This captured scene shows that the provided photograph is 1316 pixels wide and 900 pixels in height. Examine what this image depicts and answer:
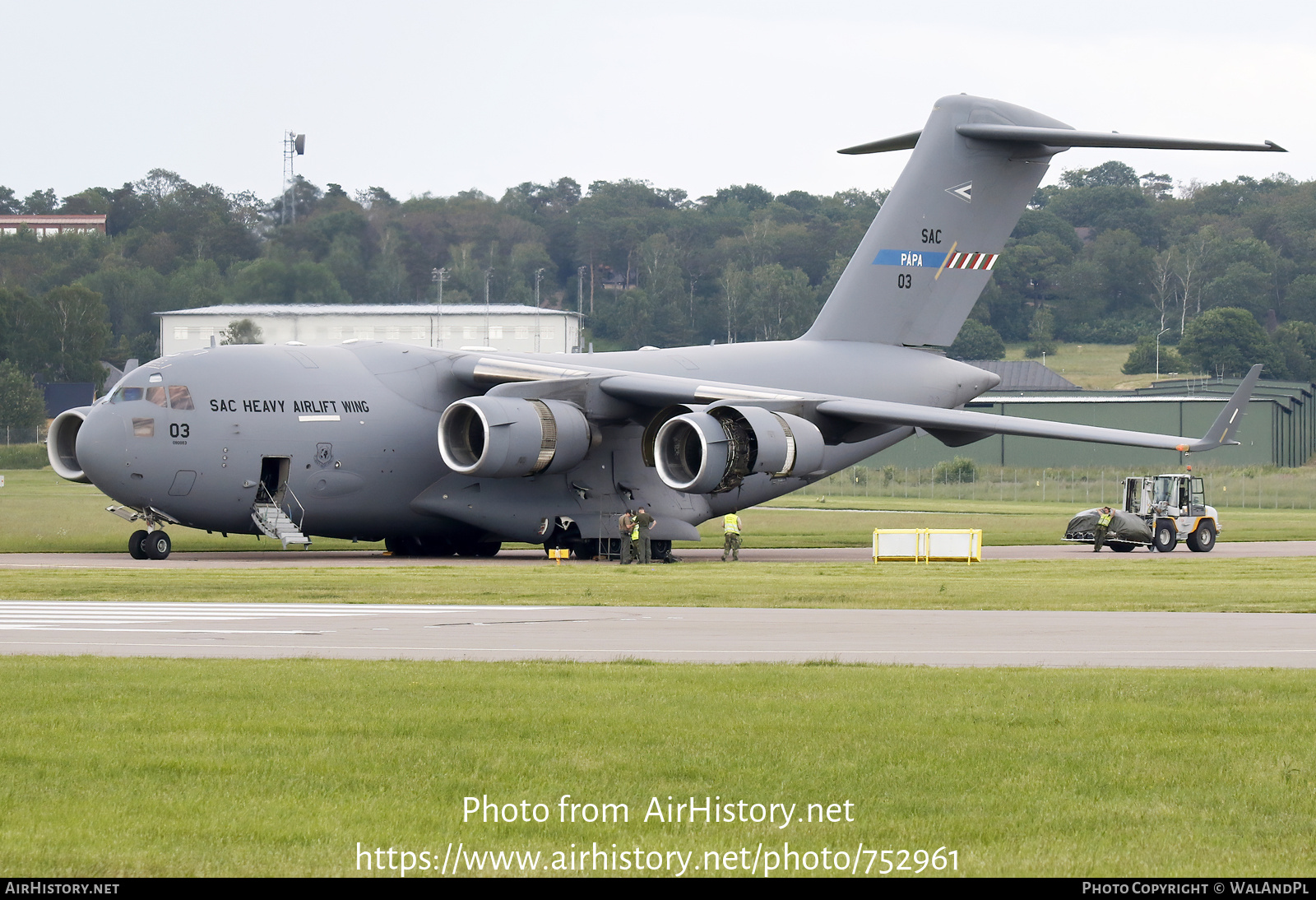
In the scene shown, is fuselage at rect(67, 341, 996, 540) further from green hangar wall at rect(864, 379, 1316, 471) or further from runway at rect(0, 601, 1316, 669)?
green hangar wall at rect(864, 379, 1316, 471)

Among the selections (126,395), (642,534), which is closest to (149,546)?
(126,395)

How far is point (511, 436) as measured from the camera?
25.9 meters

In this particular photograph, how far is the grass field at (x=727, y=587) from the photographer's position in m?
18.7

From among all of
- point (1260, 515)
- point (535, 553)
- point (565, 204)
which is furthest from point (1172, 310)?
point (535, 553)

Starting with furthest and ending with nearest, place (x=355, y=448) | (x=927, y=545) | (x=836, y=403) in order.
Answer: (x=927, y=545), (x=836, y=403), (x=355, y=448)

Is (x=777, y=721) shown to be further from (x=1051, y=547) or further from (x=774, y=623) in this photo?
(x=1051, y=547)

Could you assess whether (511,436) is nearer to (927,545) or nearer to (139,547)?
(139,547)

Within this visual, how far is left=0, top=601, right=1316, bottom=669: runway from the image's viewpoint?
13.0 m

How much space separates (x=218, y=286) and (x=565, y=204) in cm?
4701

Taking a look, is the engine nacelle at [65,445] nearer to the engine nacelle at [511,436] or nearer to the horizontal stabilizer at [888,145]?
the engine nacelle at [511,436]

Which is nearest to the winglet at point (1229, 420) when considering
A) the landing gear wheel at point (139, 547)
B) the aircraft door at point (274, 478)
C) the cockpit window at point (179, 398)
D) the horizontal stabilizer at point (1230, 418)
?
the horizontal stabilizer at point (1230, 418)

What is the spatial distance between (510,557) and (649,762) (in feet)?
72.8

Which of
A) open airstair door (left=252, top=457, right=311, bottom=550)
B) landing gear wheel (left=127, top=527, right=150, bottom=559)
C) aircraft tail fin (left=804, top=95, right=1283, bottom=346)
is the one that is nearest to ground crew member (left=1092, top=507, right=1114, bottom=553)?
aircraft tail fin (left=804, top=95, right=1283, bottom=346)

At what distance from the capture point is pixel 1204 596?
63.5 ft
